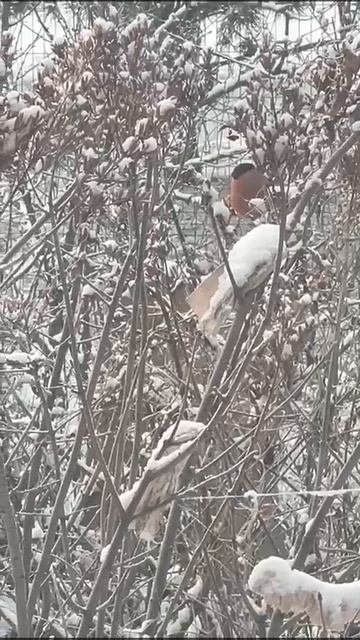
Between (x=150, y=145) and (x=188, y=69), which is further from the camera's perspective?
(x=188, y=69)

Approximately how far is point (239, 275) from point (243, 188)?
3.53ft

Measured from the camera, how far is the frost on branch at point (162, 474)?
2967mm

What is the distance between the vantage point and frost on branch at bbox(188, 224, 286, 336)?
116 inches

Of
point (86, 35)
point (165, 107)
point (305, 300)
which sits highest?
point (86, 35)

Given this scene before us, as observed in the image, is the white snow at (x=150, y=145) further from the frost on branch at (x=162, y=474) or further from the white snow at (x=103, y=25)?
the frost on branch at (x=162, y=474)

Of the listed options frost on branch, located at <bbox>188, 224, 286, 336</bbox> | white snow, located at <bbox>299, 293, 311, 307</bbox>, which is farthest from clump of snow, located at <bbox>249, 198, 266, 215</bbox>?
white snow, located at <bbox>299, 293, 311, 307</bbox>

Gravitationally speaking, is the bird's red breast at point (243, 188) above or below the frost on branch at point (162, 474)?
above

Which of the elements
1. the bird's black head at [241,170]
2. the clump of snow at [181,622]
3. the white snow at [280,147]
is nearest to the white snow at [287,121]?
the white snow at [280,147]

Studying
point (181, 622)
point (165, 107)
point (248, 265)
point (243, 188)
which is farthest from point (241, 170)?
point (181, 622)

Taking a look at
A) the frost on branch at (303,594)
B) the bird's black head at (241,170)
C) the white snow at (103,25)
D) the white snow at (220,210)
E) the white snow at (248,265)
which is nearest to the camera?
the frost on branch at (303,594)

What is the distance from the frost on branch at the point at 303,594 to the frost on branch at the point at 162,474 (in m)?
0.41

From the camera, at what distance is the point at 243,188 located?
3.92m

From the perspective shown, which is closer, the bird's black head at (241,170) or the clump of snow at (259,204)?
the clump of snow at (259,204)

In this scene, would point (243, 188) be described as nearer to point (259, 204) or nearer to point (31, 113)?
point (259, 204)
